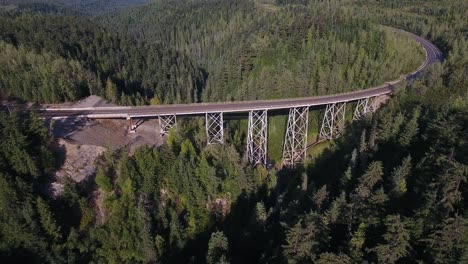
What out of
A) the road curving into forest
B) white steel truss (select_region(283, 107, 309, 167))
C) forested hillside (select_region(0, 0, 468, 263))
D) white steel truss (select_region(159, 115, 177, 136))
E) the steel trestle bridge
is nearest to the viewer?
forested hillside (select_region(0, 0, 468, 263))

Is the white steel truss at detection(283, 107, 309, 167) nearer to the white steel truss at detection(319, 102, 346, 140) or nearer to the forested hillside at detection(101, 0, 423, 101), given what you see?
the white steel truss at detection(319, 102, 346, 140)

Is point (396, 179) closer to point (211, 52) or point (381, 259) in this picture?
point (381, 259)

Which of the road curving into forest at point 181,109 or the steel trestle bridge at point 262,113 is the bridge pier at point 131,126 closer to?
the steel trestle bridge at point 262,113

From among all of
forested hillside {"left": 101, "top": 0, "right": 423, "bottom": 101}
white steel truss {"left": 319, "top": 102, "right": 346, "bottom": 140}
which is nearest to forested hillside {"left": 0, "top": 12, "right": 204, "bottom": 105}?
forested hillside {"left": 101, "top": 0, "right": 423, "bottom": 101}

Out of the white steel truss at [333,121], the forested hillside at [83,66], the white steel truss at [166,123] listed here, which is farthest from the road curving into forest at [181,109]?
the forested hillside at [83,66]

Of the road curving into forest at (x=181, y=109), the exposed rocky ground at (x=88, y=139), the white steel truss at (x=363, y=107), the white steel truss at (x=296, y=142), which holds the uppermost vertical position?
the road curving into forest at (x=181, y=109)

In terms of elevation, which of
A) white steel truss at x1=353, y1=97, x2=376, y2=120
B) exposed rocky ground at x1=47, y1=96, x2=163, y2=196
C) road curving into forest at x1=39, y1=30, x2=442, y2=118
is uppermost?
road curving into forest at x1=39, y1=30, x2=442, y2=118
